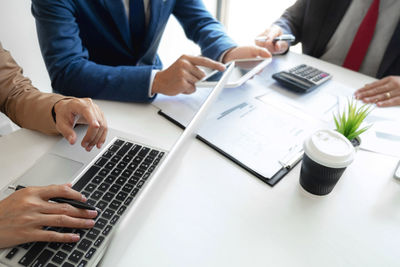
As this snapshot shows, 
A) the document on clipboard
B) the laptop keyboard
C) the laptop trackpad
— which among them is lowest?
the laptop trackpad

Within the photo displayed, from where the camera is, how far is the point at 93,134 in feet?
1.82

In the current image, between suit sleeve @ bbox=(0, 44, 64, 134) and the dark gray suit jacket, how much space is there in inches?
35.8

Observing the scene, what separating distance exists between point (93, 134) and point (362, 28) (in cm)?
103

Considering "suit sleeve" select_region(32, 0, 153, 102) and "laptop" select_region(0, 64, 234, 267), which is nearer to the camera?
"laptop" select_region(0, 64, 234, 267)

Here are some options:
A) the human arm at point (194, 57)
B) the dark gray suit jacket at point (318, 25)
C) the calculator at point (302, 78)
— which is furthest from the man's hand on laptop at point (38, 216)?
the dark gray suit jacket at point (318, 25)

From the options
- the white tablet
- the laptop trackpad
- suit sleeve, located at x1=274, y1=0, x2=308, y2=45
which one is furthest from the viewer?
suit sleeve, located at x1=274, y1=0, x2=308, y2=45

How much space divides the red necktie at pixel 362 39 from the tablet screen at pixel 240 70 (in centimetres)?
48

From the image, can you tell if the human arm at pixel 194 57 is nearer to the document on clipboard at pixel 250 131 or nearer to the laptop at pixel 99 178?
the document on clipboard at pixel 250 131

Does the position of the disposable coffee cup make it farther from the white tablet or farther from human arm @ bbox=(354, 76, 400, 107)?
human arm @ bbox=(354, 76, 400, 107)

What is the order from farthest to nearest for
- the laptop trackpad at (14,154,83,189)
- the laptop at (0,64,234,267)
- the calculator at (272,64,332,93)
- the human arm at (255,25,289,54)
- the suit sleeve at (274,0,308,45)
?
the suit sleeve at (274,0,308,45) < the human arm at (255,25,289,54) < the calculator at (272,64,332,93) < the laptop trackpad at (14,154,83,189) < the laptop at (0,64,234,267)

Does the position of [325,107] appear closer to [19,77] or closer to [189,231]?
[189,231]

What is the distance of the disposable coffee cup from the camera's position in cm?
46

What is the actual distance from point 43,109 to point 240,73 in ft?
1.65

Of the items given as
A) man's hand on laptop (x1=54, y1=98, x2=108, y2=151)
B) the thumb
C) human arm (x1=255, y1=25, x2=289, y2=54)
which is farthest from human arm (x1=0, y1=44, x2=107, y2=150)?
human arm (x1=255, y1=25, x2=289, y2=54)
